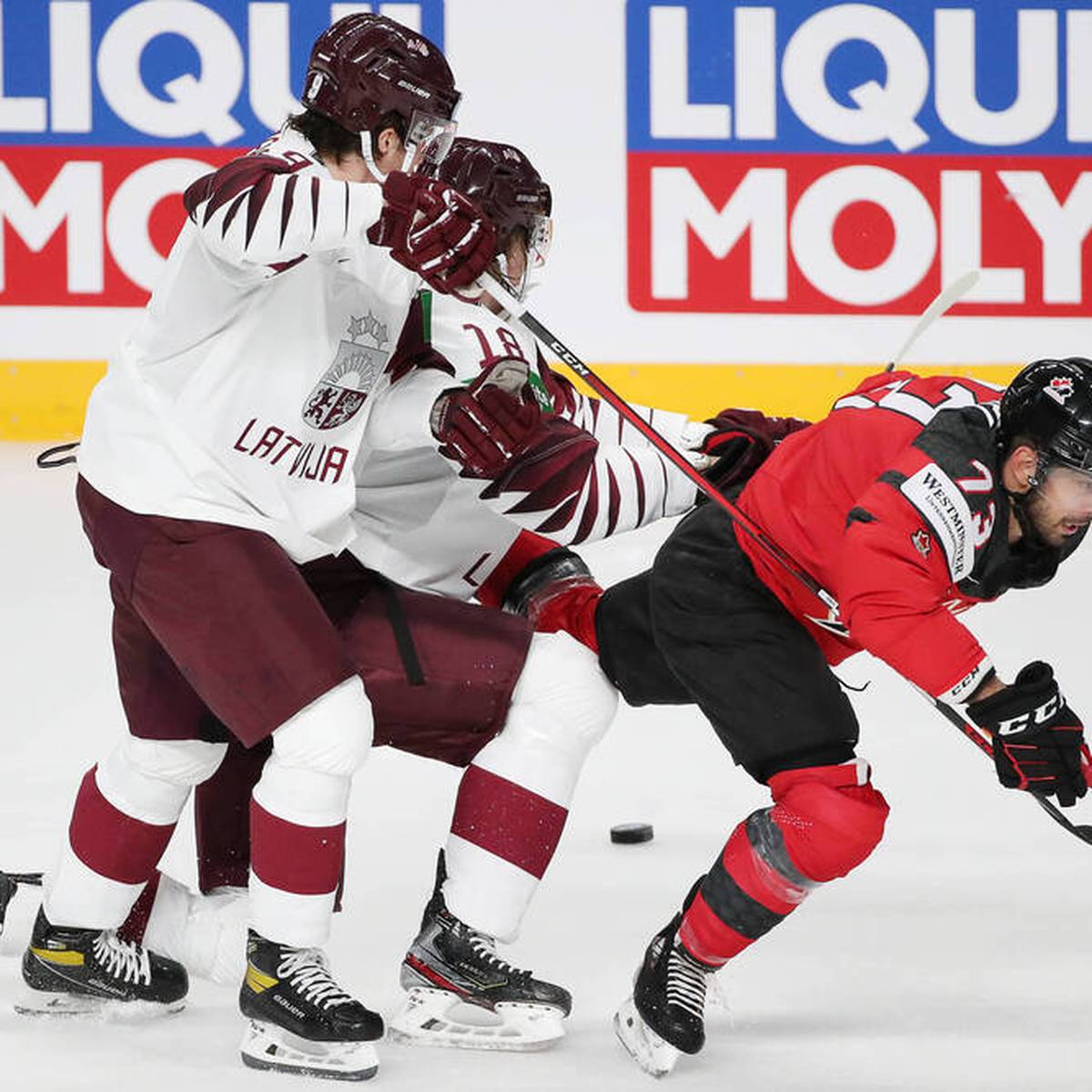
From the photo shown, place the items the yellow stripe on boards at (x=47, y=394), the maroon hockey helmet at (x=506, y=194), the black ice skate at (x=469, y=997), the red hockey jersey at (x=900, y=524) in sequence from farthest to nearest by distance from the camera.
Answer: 1. the yellow stripe on boards at (x=47, y=394)
2. the maroon hockey helmet at (x=506, y=194)
3. the black ice skate at (x=469, y=997)
4. the red hockey jersey at (x=900, y=524)

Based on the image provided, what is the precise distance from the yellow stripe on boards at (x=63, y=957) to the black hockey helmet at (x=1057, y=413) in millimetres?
1119

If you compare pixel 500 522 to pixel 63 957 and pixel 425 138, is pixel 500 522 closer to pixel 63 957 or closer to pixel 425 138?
pixel 425 138

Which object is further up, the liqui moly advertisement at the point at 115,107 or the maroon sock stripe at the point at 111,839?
the liqui moly advertisement at the point at 115,107

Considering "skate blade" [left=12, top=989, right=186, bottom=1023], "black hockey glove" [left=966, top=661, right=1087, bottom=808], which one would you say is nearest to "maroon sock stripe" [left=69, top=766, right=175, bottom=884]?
"skate blade" [left=12, top=989, right=186, bottom=1023]

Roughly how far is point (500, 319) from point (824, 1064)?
0.96m

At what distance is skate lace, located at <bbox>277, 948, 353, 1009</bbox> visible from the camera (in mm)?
2172

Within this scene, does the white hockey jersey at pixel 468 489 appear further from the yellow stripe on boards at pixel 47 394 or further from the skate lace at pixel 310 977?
the yellow stripe on boards at pixel 47 394

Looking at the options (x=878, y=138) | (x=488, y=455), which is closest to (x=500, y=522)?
(x=488, y=455)

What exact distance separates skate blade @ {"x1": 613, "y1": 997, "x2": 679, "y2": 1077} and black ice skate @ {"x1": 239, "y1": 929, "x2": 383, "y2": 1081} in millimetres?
250

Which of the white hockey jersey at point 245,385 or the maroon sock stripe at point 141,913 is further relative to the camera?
the maroon sock stripe at point 141,913

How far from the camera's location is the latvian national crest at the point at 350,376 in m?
2.28

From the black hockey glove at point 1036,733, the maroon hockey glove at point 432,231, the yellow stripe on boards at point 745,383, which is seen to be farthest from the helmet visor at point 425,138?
the yellow stripe on boards at point 745,383

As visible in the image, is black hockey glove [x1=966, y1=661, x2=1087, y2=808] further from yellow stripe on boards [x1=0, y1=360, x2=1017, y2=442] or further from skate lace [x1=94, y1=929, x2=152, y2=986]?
yellow stripe on boards [x1=0, y1=360, x2=1017, y2=442]

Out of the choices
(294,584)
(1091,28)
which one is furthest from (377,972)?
(1091,28)
